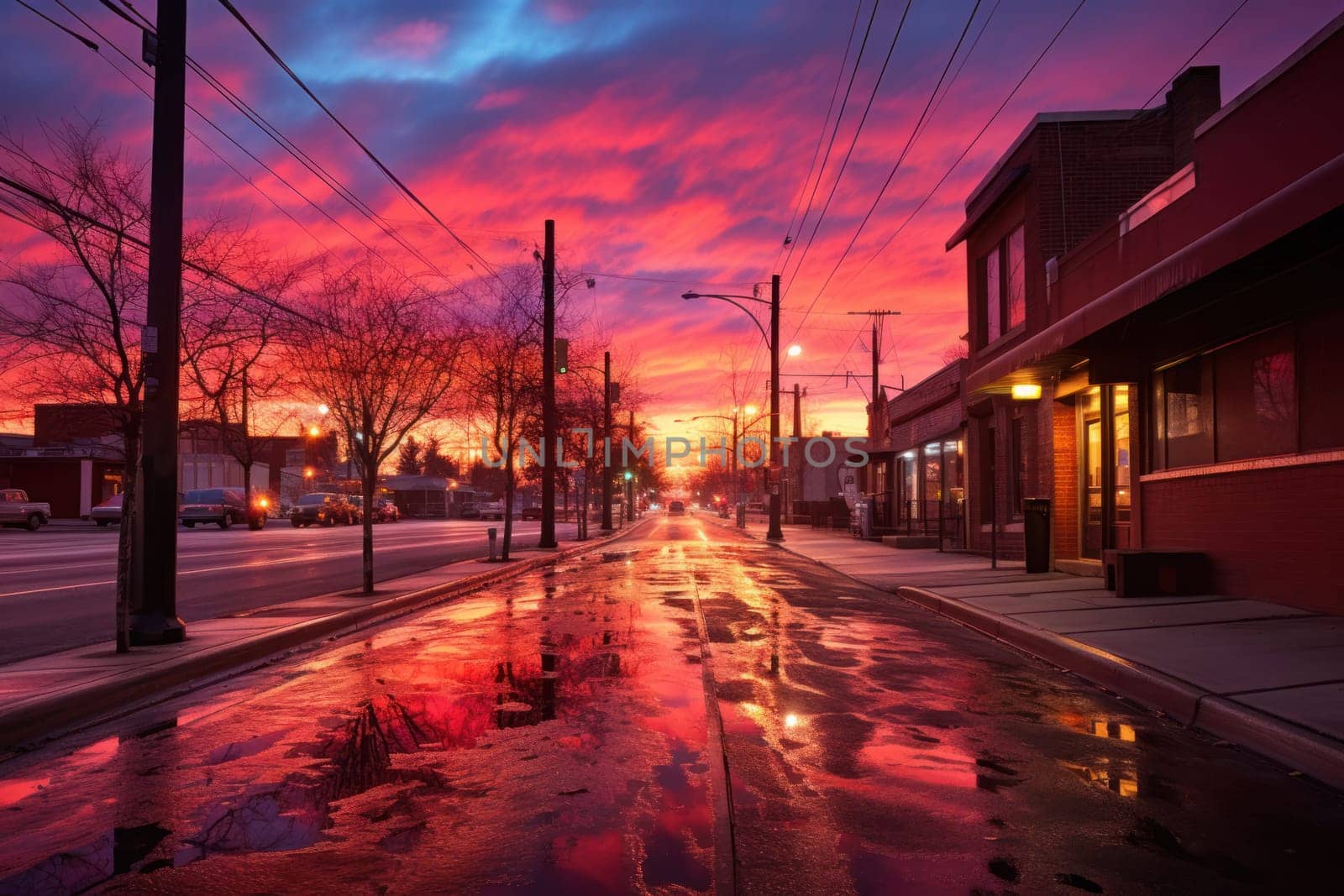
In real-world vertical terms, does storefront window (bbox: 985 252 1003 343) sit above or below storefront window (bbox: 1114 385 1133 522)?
above

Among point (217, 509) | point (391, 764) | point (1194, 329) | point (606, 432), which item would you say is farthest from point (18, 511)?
point (1194, 329)

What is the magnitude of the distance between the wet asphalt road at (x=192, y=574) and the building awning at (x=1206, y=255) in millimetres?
11377

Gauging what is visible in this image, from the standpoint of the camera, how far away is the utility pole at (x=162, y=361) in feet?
29.1

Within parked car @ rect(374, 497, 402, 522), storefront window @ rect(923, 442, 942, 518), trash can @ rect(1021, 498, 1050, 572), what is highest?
storefront window @ rect(923, 442, 942, 518)

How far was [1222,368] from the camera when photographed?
41.0ft

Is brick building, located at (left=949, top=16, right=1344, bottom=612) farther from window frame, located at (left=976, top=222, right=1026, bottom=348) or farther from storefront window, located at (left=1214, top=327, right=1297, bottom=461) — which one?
window frame, located at (left=976, top=222, right=1026, bottom=348)

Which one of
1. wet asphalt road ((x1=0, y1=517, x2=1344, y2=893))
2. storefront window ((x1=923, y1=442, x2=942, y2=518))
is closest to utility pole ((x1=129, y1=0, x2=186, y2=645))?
wet asphalt road ((x1=0, y1=517, x2=1344, y2=893))

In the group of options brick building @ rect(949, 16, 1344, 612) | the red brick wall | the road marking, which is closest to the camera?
brick building @ rect(949, 16, 1344, 612)

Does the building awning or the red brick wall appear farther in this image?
the red brick wall

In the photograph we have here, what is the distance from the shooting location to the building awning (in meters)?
7.35

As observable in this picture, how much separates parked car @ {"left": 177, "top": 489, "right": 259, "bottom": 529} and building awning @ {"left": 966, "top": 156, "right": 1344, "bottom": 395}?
3746 centimetres

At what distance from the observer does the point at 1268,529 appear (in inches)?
447

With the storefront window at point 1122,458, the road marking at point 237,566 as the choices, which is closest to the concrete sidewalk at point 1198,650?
the storefront window at point 1122,458

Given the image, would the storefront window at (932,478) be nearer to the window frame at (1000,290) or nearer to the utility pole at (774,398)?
the utility pole at (774,398)
